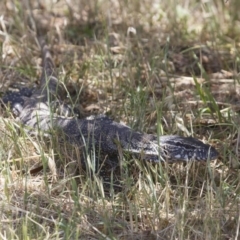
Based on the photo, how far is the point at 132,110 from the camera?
674 cm

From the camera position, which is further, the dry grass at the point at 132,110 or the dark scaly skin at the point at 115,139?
the dark scaly skin at the point at 115,139

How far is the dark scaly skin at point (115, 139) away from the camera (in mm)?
5922

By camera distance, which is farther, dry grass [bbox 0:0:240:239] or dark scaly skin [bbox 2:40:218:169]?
dark scaly skin [bbox 2:40:218:169]

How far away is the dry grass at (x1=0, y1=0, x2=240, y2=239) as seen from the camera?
16.8 feet

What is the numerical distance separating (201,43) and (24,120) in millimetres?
2753

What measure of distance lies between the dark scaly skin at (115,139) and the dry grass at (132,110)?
0.14 m

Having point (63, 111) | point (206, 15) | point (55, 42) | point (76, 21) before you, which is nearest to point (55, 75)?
point (63, 111)

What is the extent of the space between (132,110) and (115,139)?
566 millimetres

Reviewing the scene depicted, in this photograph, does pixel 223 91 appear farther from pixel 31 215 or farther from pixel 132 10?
pixel 31 215

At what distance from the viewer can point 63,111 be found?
22.9 feet

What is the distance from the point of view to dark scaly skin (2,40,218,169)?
5.92 meters

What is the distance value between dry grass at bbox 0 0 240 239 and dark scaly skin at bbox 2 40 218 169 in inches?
5.5

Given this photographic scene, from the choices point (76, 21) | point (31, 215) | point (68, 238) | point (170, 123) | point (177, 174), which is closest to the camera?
point (68, 238)

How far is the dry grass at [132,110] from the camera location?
16.8ft
